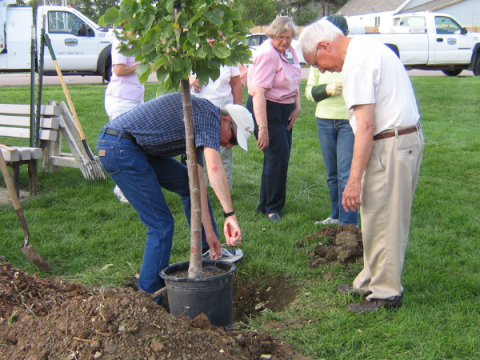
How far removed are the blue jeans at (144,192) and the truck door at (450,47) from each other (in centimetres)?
1517

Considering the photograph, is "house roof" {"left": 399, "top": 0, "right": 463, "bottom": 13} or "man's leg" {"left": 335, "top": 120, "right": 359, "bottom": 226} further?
"house roof" {"left": 399, "top": 0, "right": 463, "bottom": 13}

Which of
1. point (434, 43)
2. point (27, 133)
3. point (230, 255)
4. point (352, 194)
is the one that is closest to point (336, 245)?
point (230, 255)

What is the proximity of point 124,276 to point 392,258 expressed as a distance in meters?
2.06

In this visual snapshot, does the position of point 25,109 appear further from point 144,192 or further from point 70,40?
point 70,40

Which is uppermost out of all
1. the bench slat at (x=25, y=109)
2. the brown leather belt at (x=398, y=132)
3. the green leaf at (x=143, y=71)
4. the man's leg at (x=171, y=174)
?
the green leaf at (x=143, y=71)

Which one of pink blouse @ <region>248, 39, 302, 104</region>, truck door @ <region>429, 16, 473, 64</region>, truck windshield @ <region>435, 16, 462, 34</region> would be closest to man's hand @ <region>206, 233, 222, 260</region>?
pink blouse @ <region>248, 39, 302, 104</region>

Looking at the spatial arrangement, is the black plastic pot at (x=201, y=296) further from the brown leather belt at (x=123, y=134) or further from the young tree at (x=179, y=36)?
the young tree at (x=179, y=36)

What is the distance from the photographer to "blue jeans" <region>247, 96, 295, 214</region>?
530cm

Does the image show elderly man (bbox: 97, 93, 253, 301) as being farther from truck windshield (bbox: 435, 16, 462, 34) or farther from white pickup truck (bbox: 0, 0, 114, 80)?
truck windshield (bbox: 435, 16, 462, 34)

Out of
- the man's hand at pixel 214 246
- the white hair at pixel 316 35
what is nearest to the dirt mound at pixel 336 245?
the man's hand at pixel 214 246

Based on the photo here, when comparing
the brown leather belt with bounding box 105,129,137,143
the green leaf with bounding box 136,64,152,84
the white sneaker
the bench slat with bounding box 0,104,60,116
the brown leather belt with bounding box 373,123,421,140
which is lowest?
the white sneaker

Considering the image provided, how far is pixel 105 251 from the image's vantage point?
181 inches

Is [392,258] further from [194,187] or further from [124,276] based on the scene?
[124,276]

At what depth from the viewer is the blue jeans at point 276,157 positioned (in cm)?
530
